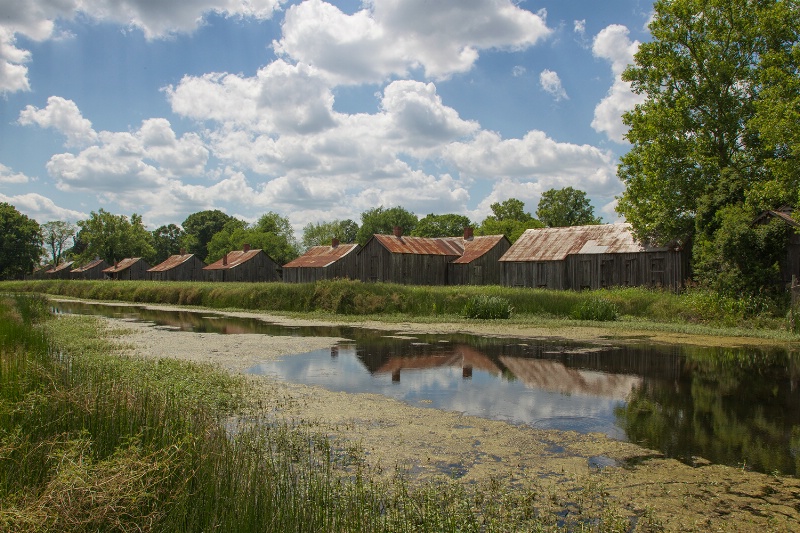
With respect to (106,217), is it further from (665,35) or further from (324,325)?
(665,35)

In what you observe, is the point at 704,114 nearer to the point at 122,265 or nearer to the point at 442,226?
the point at 442,226

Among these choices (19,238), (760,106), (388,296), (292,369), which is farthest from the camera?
(19,238)

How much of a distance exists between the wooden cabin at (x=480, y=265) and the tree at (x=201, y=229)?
7604 cm

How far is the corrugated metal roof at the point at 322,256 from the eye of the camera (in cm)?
6331

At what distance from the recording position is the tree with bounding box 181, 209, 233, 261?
121 metres

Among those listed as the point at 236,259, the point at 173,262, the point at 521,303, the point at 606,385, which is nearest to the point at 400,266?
the point at 521,303

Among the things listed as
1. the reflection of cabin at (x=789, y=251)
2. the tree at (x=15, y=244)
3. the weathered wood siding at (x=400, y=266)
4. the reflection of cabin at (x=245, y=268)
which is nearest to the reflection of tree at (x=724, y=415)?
the reflection of cabin at (x=789, y=251)

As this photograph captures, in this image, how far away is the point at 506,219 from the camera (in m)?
96.6

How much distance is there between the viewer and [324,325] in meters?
28.9

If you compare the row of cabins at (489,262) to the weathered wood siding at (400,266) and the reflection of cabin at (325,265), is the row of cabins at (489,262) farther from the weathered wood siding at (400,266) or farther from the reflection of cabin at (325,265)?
the reflection of cabin at (325,265)

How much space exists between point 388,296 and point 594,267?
16.6 meters

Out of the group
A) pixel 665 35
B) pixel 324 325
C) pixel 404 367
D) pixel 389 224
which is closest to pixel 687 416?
pixel 404 367

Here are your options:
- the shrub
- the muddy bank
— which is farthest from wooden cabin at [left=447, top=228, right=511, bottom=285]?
the muddy bank

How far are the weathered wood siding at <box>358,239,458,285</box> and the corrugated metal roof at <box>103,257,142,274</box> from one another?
195 feet
